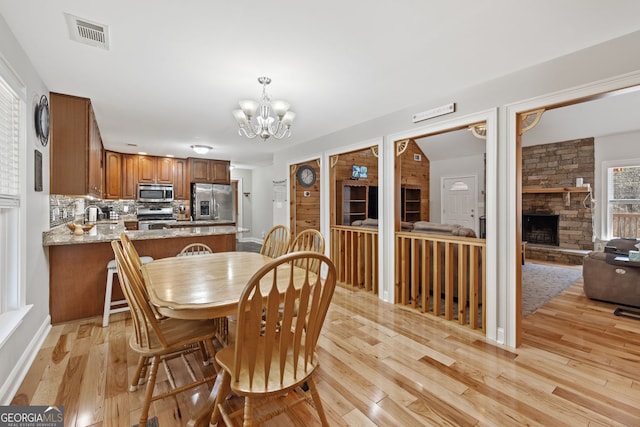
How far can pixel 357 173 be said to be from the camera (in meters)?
6.29

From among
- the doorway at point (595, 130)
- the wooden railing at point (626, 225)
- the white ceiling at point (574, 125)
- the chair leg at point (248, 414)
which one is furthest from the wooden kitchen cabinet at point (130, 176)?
the wooden railing at point (626, 225)

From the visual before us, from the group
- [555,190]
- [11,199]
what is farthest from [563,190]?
[11,199]

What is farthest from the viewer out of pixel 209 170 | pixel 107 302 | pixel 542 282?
pixel 209 170

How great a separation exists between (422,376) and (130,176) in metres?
6.52

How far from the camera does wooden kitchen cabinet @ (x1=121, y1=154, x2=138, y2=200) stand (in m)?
6.03

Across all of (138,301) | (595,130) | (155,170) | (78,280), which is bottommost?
(78,280)

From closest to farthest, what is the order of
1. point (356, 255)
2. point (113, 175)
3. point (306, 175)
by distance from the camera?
point (356, 255) < point (306, 175) < point (113, 175)

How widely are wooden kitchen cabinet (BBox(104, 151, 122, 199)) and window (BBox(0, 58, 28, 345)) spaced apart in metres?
4.26

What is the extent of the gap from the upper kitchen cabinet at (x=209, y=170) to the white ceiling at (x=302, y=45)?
11.3 feet

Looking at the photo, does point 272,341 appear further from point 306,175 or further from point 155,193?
point 155,193

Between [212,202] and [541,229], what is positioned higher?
[212,202]

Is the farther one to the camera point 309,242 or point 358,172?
point 358,172

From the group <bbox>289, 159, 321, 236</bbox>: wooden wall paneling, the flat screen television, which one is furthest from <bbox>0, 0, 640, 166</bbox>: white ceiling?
the flat screen television

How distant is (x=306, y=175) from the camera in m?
5.36
